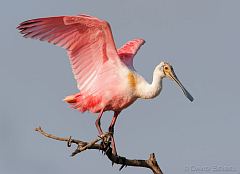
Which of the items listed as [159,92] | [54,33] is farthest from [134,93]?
[54,33]

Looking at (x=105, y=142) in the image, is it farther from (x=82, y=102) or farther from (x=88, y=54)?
(x=88, y=54)

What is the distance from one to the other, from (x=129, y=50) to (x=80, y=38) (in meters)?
2.19

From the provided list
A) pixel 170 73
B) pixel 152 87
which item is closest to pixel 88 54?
pixel 152 87

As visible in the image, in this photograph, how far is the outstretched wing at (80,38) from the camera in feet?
54.9

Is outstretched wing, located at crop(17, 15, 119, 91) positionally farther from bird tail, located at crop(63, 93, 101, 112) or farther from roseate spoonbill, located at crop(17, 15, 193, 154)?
bird tail, located at crop(63, 93, 101, 112)

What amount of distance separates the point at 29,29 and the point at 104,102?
194cm

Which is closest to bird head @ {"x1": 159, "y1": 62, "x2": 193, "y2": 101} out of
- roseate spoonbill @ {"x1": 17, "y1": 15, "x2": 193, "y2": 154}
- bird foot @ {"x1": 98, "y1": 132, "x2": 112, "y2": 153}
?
roseate spoonbill @ {"x1": 17, "y1": 15, "x2": 193, "y2": 154}

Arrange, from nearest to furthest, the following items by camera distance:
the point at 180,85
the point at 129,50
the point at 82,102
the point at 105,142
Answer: the point at 105,142 → the point at 82,102 → the point at 180,85 → the point at 129,50

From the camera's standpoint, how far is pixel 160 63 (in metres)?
17.9

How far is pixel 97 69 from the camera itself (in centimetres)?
1777

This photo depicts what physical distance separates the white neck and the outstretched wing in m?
0.75

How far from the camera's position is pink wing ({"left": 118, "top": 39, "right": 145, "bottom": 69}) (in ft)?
60.7

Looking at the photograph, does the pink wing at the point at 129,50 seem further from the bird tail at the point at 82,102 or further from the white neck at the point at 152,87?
the bird tail at the point at 82,102

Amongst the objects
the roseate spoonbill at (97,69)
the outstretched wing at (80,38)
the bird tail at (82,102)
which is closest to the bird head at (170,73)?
the roseate spoonbill at (97,69)
